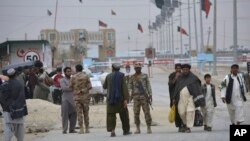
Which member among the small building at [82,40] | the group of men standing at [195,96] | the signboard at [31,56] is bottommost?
the group of men standing at [195,96]

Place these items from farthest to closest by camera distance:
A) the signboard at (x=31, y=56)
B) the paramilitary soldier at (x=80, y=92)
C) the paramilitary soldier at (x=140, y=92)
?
the signboard at (x=31, y=56), the paramilitary soldier at (x=80, y=92), the paramilitary soldier at (x=140, y=92)

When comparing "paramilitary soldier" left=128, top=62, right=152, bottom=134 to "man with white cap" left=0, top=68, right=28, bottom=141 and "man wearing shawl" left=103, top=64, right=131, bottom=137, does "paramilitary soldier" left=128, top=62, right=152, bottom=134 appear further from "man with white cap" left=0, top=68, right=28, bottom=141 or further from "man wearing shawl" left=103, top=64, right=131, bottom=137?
"man with white cap" left=0, top=68, right=28, bottom=141

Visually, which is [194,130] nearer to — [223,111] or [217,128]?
[217,128]

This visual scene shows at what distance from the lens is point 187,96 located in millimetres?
15461

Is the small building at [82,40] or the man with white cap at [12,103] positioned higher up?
the small building at [82,40]

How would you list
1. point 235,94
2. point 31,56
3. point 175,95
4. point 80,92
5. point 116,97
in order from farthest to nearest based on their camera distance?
1. point 31,56
2. point 80,92
3. point 175,95
4. point 235,94
5. point 116,97

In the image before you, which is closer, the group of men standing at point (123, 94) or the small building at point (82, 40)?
the group of men standing at point (123, 94)

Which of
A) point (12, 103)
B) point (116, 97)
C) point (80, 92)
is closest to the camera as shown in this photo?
point (12, 103)

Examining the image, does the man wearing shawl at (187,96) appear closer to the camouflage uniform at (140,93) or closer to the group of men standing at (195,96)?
the group of men standing at (195,96)

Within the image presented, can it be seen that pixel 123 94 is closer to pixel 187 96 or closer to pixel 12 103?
pixel 187 96

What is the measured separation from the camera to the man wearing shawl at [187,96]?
15391mm

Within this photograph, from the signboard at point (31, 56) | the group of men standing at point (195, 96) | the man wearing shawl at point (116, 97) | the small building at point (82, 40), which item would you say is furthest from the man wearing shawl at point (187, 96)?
the small building at point (82, 40)

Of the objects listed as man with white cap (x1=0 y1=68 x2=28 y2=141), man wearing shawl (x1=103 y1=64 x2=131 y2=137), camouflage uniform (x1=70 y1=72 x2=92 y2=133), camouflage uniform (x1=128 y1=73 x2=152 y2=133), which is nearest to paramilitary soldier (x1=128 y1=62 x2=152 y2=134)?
camouflage uniform (x1=128 y1=73 x2=152 y2=133)

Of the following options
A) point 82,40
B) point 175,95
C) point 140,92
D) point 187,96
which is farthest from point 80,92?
point 82,40
